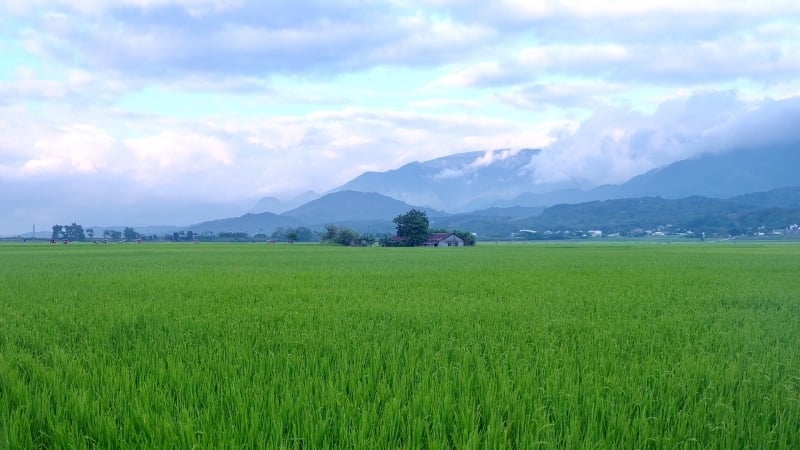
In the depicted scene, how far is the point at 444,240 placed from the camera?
270 ft

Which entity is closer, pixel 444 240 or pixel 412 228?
pixel 412 228

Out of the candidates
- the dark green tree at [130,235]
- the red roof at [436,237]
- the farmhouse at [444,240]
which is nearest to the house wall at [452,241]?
the farmhouse at [444,240]

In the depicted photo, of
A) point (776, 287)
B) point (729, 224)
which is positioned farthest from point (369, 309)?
point (729, 224)

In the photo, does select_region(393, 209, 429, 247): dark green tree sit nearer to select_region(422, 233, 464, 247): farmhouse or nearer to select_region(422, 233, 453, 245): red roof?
select_region(422, 233, 453, 245): red roof

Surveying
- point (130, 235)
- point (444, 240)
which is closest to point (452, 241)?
point (444, 240)

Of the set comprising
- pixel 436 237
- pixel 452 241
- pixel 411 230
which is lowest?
pixel 452 241

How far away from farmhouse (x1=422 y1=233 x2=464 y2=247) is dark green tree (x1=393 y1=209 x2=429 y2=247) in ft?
5.51

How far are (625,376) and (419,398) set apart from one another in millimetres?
1775

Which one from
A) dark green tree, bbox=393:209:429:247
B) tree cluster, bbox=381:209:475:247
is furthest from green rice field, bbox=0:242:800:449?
dark green tree, bbox=393:209:429:247

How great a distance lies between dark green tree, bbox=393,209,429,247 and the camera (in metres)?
79.1

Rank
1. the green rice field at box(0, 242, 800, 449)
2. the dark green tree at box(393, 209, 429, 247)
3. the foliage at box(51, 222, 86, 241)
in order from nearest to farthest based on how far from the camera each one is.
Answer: the green rice field at box(0, 242, 800, 449) < the dark green tree at box(393, 209, 429, 247) < the foliage at box(51, 222, 86, 241)

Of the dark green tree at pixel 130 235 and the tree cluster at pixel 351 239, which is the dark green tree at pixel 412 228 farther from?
the dark green tree at pixel 130 235

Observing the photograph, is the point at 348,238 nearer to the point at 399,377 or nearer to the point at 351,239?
the point at 351,239

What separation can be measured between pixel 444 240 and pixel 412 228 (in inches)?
249
